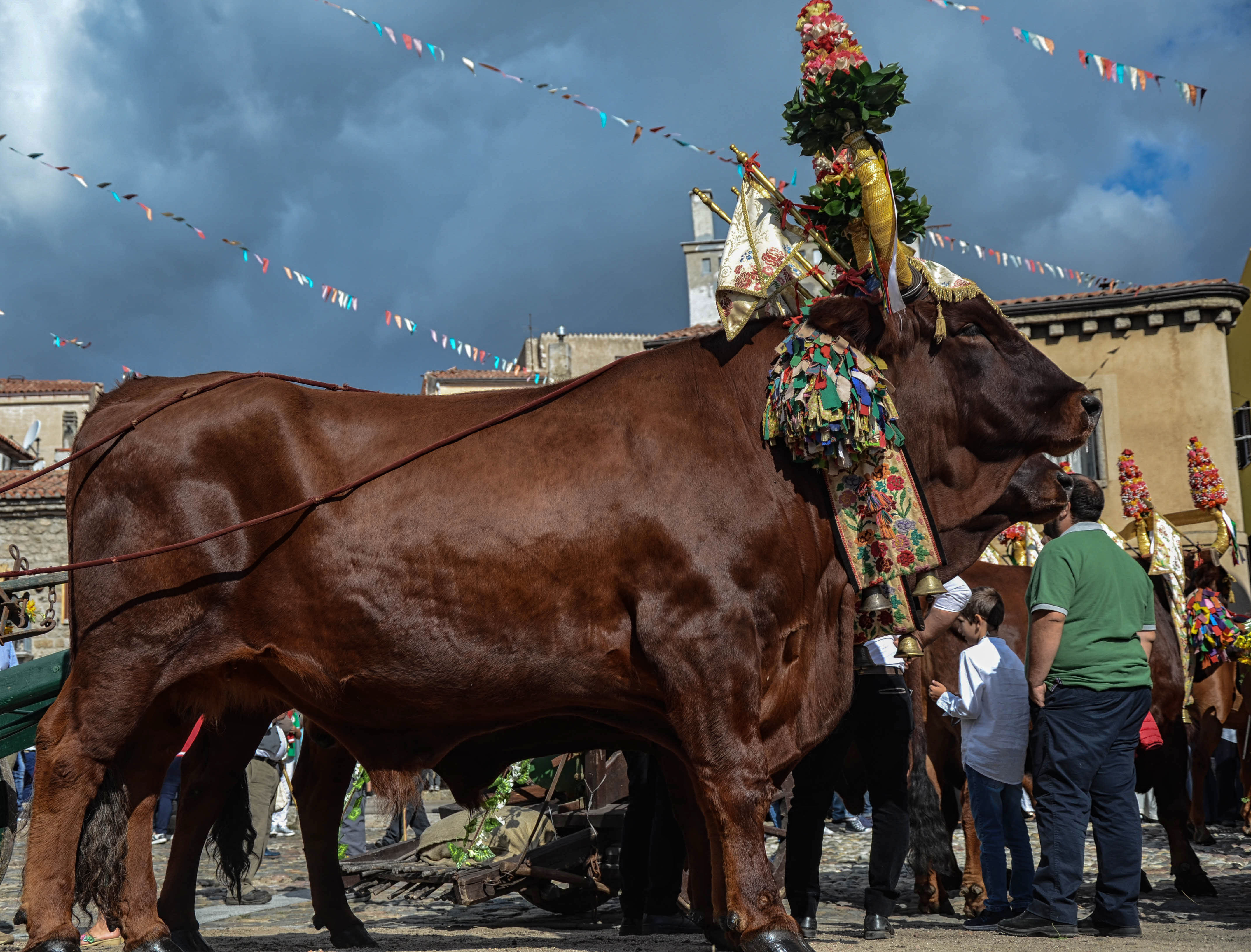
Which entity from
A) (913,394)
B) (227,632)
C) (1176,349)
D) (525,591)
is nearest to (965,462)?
(913,394)

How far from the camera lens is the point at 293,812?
14.2 m

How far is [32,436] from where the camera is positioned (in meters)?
34.1

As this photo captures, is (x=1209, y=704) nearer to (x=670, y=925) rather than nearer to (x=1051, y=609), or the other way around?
(x=1051, y=609)

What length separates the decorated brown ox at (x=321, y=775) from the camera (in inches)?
187

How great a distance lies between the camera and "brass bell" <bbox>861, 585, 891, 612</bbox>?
13.9ft

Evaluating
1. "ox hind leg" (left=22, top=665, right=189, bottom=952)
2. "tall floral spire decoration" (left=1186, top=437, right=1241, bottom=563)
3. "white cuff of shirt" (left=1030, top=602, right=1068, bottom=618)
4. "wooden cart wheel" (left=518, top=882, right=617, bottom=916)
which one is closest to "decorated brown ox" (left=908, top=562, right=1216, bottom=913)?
"white cuff of shirt" (left=1030, top=602, right=1068, bottom=618)

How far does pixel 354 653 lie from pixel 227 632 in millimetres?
476

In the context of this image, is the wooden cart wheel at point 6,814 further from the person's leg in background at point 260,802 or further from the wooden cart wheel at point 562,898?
the wooden cart wheel at point 562,898

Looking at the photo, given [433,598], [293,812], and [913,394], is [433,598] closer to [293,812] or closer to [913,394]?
[913,394]

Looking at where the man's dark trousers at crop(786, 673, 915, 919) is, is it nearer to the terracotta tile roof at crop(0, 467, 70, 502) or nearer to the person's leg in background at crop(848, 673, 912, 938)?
the person's leg in background at crop(848, 673, 912, 938)

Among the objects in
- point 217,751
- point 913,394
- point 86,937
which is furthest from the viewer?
point 86,937

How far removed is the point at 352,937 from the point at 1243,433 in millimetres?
24532

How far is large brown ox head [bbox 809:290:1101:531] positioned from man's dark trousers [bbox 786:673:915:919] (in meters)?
1.18

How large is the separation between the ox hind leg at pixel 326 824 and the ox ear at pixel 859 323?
273 centimetres
